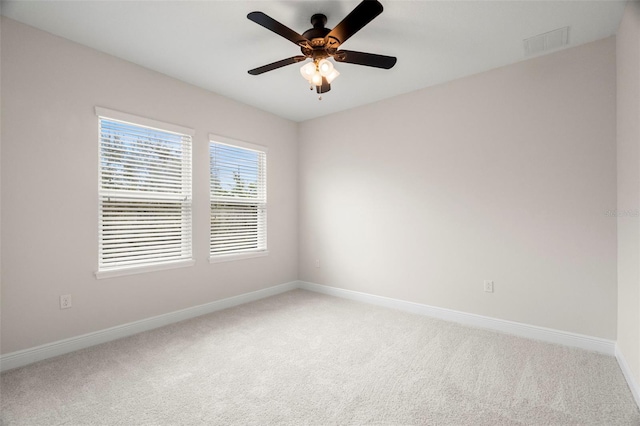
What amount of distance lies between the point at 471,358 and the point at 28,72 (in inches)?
171

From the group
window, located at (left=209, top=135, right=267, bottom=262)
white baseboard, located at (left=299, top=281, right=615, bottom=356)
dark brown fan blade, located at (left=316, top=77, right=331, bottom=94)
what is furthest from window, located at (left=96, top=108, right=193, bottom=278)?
white baseboard, located at (left=299, top=281, right=615, bottom=356)

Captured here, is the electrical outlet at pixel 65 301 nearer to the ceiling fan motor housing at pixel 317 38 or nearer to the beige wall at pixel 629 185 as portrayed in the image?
the ceiling fan motor housing at pixel 317 38

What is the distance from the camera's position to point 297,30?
2.57 m

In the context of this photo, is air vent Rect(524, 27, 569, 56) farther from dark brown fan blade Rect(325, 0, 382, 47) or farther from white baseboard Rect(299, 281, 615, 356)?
white baseboard Rect(299, 281, 615, 356)

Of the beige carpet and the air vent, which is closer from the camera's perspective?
the beige carpet

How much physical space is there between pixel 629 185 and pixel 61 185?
449 centimetres

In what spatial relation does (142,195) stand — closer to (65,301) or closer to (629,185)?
(65,301)

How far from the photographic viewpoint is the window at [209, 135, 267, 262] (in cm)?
385

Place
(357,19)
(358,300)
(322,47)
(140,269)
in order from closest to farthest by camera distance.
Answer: (357,19) → (322,47) → (140,269) → (358,300)

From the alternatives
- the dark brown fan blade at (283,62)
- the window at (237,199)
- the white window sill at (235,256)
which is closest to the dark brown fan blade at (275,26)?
the dark brown fan blade at (283,62)

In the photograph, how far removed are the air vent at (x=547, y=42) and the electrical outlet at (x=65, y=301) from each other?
4.57 m

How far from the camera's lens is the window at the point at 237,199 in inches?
151

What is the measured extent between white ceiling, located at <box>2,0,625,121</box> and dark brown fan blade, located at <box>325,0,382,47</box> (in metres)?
0.28

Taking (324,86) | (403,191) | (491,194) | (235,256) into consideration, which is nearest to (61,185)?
(235,256)
